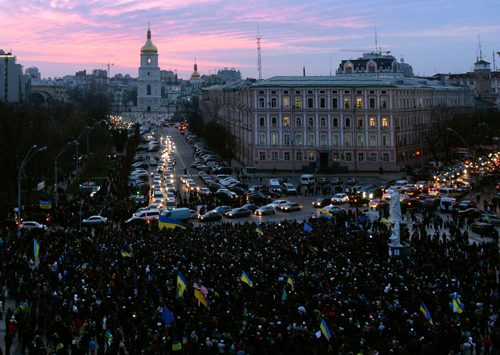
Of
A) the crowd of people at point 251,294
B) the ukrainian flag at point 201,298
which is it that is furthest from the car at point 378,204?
the ukrainian flag at point 201,298

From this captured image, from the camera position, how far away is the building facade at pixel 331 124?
56562 millimetres

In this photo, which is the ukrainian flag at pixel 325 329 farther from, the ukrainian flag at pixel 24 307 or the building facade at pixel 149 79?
the building facade at pixel 149 79

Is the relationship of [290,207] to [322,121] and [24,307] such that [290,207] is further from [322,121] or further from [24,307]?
[24,307]

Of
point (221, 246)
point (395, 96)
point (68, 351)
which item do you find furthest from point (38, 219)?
point (395, 96)

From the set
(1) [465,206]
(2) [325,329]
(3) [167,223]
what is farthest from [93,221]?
(2) [325,329]

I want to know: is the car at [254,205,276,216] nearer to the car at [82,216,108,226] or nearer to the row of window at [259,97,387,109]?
the car at [82,216,108,226]

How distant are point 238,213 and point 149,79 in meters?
132

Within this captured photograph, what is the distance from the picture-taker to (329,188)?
153 feet

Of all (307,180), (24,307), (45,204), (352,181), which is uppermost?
(307,180)

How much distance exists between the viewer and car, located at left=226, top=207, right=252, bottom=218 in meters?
36.4

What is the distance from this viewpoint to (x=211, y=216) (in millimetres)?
35500

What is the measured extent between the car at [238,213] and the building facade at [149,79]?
129206 mm

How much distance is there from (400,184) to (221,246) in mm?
25261

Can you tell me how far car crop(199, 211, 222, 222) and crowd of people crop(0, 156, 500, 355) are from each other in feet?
24.7
